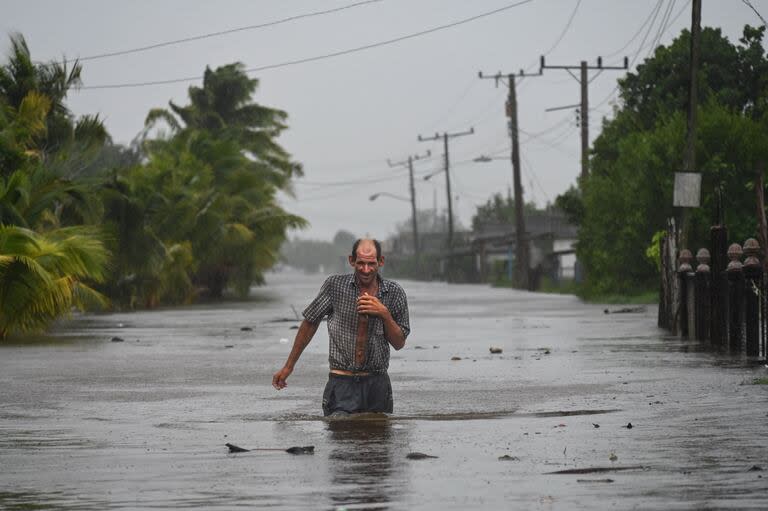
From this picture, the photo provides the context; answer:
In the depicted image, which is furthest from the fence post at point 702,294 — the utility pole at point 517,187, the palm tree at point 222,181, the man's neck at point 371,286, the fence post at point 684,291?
the utility pole at point 517,187

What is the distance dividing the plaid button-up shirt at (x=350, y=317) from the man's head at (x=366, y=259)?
0.24m

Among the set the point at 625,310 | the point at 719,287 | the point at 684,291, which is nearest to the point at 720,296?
the point at 719,287

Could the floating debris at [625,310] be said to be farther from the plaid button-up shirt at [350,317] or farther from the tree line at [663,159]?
the plaid button-up shirt at [350,317]

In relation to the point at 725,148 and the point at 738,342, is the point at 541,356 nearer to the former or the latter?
the point at 738,342

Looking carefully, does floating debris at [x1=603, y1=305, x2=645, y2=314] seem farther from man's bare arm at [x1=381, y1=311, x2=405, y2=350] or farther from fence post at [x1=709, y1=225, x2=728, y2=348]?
man's bare arm at [x1=381, y1=311, x2=405, y2=350]

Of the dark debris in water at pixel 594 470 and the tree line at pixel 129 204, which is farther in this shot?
the tree line at pixel 129 204

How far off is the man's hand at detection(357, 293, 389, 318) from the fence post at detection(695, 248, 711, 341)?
473 inches

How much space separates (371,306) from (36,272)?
15401 millimetres

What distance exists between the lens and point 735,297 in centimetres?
1941

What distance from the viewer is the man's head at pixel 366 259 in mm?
11000

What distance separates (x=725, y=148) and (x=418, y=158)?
85227mm

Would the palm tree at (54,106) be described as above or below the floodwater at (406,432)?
above

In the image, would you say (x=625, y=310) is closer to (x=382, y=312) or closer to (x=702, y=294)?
(x=702, y=294)

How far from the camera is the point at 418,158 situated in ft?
422
